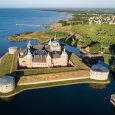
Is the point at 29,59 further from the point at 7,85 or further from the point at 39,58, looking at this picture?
the point at 7,85

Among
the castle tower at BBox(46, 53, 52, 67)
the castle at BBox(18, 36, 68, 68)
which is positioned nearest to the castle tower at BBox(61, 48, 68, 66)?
the castle at BBox(18, 36, 68, 68)

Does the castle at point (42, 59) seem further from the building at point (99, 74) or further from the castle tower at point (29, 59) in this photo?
the building at point (99, 74)

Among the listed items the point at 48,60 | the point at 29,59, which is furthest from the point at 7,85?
the point at 48,60

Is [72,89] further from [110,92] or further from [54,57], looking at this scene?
[54,57]

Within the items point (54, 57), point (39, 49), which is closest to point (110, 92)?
point (54, 57)

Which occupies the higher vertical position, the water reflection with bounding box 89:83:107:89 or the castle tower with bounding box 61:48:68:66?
the castle tower with bounding box 61:48:68:66

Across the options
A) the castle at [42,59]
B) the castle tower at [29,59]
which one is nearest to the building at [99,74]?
the castle at [42,59]

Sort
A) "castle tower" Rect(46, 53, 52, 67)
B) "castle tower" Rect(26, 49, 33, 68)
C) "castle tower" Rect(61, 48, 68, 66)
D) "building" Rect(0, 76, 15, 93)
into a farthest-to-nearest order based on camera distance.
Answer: "castle tower" Rect(61, 48, 68, 66) < "castle tower" Rect(46, 53, 52, 67) < "castle tower" Rect(26, 49, 33, 68) < "building" Rect(0, 76, 15, 93)

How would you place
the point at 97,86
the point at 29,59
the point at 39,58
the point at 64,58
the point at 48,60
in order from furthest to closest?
the point at 64,58
the point at 39,58
the point at 48,60
the point at 29,59
the point at 97,86

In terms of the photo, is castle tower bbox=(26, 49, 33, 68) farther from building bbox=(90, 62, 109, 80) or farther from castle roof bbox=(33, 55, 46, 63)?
building bbox=(90, 62, 109, 80)

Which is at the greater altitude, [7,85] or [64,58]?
[64,58]

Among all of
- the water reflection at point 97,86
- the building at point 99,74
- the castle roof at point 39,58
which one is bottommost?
the water reflection at point 97,86
